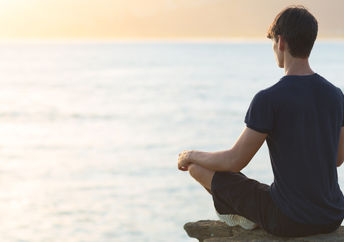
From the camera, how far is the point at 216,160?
3873 millimetres

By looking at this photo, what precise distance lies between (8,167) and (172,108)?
21534 mm

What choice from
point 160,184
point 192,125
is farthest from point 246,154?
point 192,125

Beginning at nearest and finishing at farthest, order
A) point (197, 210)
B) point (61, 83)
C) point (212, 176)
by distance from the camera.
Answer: point (212, 176)
point (197, 210)
point (61, 83)

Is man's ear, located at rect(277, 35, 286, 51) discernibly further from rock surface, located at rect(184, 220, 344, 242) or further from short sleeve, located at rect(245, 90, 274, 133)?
rock surface, located at rect(184, 220, 344, 242)

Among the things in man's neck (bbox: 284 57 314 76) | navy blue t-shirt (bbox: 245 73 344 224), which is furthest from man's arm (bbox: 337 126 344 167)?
man's neck (bbox: 284 57 314 76)

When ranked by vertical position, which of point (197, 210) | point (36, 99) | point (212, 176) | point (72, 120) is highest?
point (36, 99)

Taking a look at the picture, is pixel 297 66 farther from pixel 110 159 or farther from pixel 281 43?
pixel 110 159

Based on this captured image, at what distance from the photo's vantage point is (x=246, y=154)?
12.2ft

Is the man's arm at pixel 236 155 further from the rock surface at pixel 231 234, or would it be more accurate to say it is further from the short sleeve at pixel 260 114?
the rock surface at pixel 231 234

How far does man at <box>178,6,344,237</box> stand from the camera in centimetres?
354

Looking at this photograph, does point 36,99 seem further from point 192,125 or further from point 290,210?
point 290,210

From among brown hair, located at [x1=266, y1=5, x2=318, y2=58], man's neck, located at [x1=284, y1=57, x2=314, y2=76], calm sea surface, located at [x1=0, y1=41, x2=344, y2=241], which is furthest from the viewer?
calm sea surface, located at [x1=0, y1=41, x2=344, y2=241]

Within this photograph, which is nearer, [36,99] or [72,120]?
[72,120]

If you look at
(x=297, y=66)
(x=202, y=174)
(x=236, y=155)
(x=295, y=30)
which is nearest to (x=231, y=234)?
(x=202, y=174)
